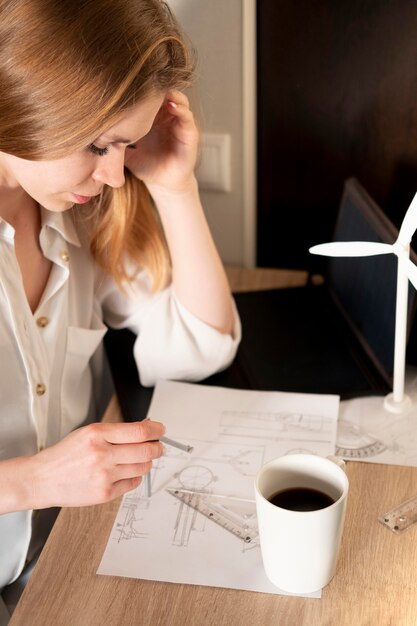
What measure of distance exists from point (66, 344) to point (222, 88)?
1.63 feet

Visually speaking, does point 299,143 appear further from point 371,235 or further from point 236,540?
point 236,540

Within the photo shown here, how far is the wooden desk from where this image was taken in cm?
77

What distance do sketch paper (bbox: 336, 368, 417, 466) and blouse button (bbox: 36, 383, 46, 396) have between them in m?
0.37

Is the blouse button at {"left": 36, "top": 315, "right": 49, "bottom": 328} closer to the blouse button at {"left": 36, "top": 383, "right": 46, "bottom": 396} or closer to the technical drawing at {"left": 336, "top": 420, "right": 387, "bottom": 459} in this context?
the blouse button at {"left": 36, "top": 383, "right": 46, "bottom": 396}

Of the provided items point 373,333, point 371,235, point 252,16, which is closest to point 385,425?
point 373,333

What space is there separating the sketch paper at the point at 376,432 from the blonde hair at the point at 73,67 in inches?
18.4

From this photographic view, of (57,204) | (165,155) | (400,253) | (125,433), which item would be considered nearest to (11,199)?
(57,204)

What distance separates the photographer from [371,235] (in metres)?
1.08

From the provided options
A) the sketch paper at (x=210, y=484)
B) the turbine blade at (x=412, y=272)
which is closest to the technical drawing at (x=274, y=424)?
the sketch paper at (x=210, y=484)

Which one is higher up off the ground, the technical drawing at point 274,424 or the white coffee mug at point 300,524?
the white coffee mug at point 300,524

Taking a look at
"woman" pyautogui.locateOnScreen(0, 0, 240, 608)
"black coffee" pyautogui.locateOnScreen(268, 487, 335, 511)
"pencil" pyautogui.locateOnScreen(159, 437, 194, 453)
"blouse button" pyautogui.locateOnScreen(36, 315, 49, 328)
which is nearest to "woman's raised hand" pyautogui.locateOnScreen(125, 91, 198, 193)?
"woman" pyautogui.locateOnScreen(0, 0, 240, 608)

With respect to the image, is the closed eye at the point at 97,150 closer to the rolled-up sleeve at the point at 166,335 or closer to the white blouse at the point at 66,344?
the white blouse at the point at 66,344

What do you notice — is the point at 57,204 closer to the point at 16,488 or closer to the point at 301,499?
the point at 16,488

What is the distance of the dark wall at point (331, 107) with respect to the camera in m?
1.15
